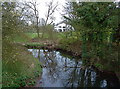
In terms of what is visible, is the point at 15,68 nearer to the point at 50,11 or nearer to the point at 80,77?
the point at 80,77

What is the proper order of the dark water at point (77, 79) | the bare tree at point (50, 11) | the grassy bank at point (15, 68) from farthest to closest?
1. the bare tree at point (50, 11)
2. the dark water at point (77, 79)
3. the grassy bank at point (15, 68)

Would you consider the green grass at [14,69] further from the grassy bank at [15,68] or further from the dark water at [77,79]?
the dark water at [77,79]

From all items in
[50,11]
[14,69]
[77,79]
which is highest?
[50,11]

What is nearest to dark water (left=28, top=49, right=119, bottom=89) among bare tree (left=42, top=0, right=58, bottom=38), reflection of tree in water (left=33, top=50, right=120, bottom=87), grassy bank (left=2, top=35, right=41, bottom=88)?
reflection of tree in water (left=33, top=50, right=120, bottom=87)

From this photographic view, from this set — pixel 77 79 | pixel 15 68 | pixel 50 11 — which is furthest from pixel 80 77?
pixel 50 11

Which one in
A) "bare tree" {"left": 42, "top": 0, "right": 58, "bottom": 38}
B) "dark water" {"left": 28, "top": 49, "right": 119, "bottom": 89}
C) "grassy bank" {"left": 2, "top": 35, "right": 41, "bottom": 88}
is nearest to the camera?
"grassy bank" {"left": 2, "top": 35, "right": 41, "bottom": 88}

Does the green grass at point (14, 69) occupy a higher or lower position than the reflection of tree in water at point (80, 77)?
higher

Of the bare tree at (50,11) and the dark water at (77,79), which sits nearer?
the dark water at (77,79)

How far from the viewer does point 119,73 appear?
14.0ft

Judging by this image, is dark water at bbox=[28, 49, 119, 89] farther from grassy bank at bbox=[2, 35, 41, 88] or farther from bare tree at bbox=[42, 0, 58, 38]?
bare tree at bbox=[42, 0, 58, 38]

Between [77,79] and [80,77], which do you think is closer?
[77,79]

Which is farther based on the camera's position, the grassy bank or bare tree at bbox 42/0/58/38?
bare tree at bbox 42/0/58/38

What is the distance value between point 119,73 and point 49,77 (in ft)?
8.71

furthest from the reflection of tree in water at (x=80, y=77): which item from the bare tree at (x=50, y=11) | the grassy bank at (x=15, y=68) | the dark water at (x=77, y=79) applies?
the bare tree at (x=50, y=11)
